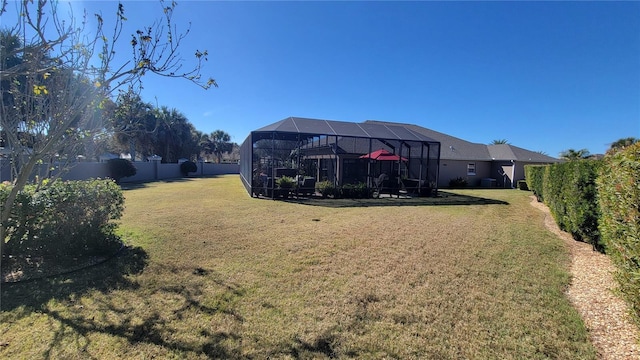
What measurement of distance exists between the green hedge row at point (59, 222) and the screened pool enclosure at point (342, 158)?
7307mm

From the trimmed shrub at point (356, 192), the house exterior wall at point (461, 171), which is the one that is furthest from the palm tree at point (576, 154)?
the trimmed shrub at point (356, 192)

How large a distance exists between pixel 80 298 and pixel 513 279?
19.0ft

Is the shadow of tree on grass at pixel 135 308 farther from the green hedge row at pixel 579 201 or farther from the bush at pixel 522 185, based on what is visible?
the bush at pixel 522 185

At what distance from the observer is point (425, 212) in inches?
379

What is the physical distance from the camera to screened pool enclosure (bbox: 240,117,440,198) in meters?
12.6

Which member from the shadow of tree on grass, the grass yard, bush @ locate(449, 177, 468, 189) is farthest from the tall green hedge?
bush @ locate(449, 177, 468, 189)

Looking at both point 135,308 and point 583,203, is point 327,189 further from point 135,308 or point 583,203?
point 135,308

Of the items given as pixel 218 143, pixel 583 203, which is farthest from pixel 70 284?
pixel 218 143

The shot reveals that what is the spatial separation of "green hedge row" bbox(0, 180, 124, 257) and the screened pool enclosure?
7307mm

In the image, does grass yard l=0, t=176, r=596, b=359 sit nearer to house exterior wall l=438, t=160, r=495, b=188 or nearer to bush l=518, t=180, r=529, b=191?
house exterior wall l=438, t=160, r=495, b=188

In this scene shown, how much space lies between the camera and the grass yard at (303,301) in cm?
251

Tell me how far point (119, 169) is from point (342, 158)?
53.7ft

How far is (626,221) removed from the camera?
9.19 feet

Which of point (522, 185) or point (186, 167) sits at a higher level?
point (186, 167)
